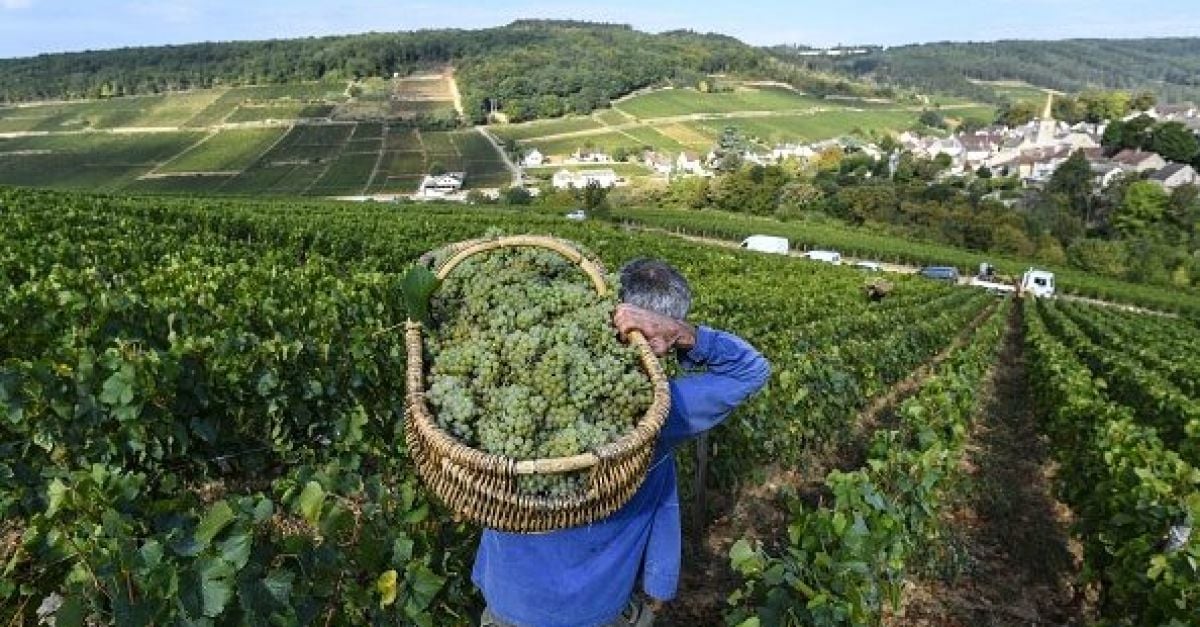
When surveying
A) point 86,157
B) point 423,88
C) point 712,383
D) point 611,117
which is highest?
point 423,88

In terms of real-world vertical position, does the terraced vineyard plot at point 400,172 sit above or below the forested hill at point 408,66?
below

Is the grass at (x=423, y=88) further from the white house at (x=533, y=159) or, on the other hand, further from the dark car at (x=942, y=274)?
the dark car at (x=942, y=274)

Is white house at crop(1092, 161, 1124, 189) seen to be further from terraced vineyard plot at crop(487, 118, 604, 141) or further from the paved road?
terraced vineyard plot at crop(487, 118, 604, 141)

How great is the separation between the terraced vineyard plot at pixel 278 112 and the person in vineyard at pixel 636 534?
4667 inches

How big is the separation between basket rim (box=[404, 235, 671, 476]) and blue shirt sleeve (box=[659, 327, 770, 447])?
29 cm

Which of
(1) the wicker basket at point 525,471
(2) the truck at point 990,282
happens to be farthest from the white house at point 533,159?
(1) the wicker basket at point 525,471

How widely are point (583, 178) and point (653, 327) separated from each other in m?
92.4

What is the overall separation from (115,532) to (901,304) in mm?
25536

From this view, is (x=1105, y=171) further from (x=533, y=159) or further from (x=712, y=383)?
(x=712, y=383)

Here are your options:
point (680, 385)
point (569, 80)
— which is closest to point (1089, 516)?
point (680, 385)

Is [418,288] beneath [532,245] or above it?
beneath

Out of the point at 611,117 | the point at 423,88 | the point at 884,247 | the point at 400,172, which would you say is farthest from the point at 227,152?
the point at 884,247

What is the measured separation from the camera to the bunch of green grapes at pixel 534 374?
2.55m

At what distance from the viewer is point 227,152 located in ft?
301
